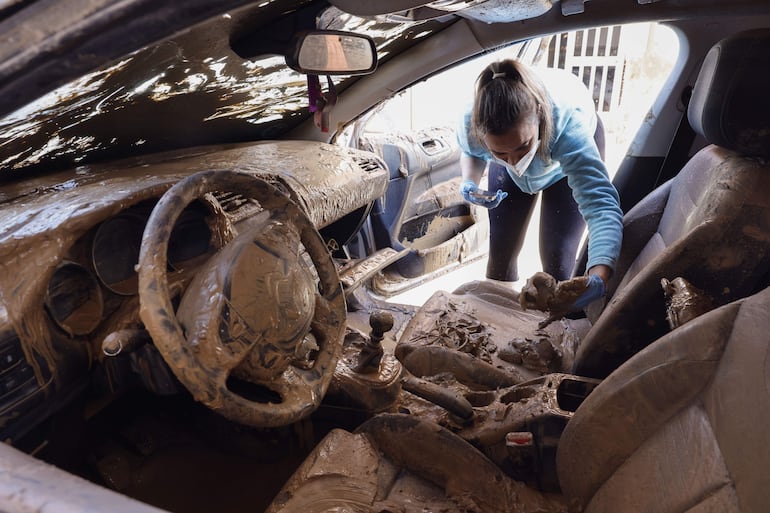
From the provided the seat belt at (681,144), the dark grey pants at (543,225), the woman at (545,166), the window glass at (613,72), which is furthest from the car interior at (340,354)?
the window glass at (613,72)

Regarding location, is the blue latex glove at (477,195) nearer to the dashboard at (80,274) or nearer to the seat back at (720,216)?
the seat back at (720,216)

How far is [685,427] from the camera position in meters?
0.94

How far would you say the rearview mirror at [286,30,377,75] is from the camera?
1.68m

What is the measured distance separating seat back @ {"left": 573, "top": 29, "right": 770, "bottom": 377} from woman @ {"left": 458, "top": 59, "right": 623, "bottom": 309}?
0.27m

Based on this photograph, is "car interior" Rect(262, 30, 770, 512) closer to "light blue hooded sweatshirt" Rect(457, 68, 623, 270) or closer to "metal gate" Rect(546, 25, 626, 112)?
"light blue hooded sweatshirt" Rect(457, 68, 623, 270)

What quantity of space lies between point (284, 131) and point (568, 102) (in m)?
1.28

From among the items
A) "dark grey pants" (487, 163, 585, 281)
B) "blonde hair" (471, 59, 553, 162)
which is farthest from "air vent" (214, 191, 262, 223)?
"dark grey pants" (487, 163, 585, 281)

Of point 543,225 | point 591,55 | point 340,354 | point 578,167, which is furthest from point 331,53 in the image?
point 591,55

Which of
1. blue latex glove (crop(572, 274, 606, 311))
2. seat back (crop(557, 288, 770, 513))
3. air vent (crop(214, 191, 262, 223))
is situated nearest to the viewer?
seat back (crop(557, 288, 770, 513))

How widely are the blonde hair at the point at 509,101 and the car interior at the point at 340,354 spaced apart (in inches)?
5.8

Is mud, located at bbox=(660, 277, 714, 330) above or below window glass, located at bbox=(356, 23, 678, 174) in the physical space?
above

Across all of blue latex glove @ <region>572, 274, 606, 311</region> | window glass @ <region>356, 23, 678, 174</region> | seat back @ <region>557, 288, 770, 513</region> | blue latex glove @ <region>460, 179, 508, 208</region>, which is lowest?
window glass @ <region>356, 23, 678, 174</region>

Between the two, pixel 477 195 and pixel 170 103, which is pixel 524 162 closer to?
pixel 477 195

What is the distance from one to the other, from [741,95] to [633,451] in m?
0.98
